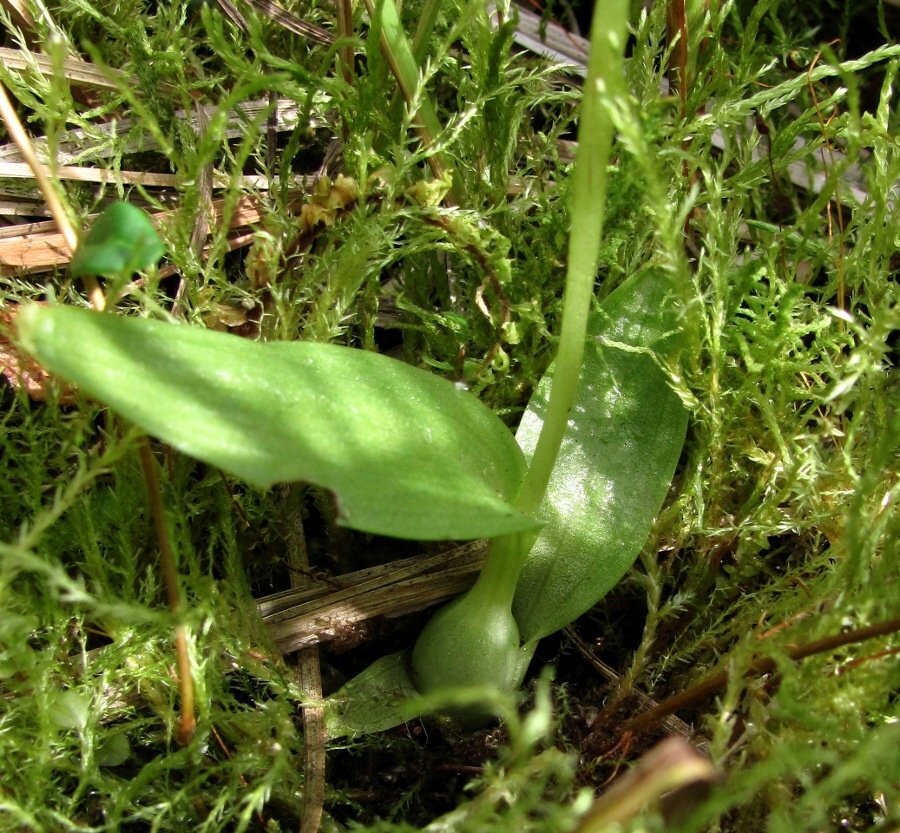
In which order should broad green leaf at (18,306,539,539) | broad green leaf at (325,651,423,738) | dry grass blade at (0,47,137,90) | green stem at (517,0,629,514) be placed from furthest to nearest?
dry grass blade at (0,47,137,90) < broad green leaf at (325,651,423,738) < green stem at (517,0,629,514) < broad green leaf at (18,306,539,539)

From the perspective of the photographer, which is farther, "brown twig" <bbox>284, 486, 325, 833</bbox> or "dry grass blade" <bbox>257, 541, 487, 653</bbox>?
"dry grass blade" <bbox>257, 541, 487, 653</bbox>

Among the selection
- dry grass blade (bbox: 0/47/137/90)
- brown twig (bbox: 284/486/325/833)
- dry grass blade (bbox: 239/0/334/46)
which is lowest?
brown twig (bbox: 284/486/325/833)

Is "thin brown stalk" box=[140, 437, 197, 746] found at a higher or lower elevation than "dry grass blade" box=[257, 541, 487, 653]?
higher

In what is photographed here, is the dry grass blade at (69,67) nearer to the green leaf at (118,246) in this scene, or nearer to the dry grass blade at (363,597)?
the green leaf at (118,246)

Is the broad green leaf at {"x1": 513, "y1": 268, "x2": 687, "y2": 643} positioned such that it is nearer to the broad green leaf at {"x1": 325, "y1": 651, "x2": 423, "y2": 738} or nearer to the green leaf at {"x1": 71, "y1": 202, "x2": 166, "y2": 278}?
the broad green leaf at {"x1": 325, "y1": 651, "x2": 423, "y2": 738}

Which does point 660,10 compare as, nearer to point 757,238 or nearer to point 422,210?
point 757,238

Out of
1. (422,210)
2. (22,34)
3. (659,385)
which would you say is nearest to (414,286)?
(422,210)

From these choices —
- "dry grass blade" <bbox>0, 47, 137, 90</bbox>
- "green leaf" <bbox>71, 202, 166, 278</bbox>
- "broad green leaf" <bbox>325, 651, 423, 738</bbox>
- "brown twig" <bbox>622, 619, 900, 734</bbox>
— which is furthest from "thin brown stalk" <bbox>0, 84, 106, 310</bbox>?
"brown twig" <bbox>622, 619, 900, 734</bbox>
